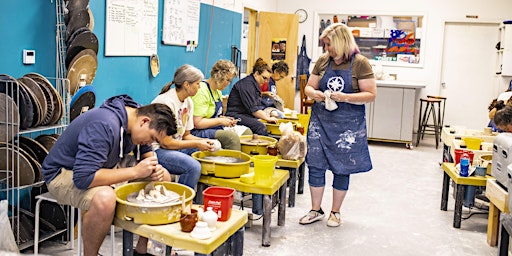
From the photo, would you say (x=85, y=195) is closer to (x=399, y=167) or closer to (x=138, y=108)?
(x=138, y=108)

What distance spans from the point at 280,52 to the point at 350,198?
408 cm

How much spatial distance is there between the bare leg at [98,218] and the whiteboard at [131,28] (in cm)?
198

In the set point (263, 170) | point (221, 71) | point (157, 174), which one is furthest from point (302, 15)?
point (157, 174)

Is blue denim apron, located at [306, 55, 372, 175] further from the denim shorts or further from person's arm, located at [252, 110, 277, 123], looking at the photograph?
person's arm, located at [252, 110, 277, 123]

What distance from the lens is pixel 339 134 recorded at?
159 inches

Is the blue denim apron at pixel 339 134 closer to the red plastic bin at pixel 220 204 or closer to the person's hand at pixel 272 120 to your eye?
the person's hand at pixel 272 120

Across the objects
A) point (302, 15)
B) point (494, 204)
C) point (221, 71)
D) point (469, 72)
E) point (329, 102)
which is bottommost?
point (494, 204)

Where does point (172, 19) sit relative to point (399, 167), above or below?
above

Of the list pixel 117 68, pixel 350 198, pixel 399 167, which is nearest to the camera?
pixel 117 68

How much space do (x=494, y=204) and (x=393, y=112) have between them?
4.73 metres

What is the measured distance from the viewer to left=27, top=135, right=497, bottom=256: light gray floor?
3.76 m

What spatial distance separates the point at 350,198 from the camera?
5160 mm

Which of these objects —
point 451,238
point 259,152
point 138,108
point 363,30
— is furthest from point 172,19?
point 363,30

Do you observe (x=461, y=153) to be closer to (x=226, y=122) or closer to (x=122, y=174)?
(x=226, y=122)
